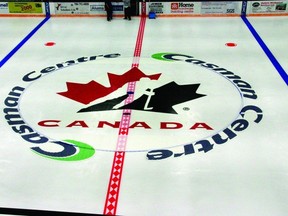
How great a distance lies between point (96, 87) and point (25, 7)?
20.7ft

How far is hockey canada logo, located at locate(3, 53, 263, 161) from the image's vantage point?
5.51 m

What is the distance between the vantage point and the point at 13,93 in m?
6.99

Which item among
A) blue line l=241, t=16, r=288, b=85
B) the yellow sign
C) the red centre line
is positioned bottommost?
the red centre line

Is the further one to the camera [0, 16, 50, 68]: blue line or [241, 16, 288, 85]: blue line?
[0, 16, 50, 68]: blue line

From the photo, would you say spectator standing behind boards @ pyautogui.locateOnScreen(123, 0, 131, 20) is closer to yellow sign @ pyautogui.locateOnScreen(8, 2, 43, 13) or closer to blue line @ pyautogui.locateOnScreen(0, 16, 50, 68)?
blue line @ pyautogui.locateOnScreen(0, 16, 50, 68)

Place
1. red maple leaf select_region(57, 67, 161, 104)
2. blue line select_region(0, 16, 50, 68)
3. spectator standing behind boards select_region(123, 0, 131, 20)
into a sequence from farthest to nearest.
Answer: spectator standing behind boards select_region(123, 0, 131, 20) < blue line select_region(0, 16, 50, 68) < red maple leaf select_region(57, 67, 161, 104)

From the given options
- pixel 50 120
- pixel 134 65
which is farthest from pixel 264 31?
pixel 50 120

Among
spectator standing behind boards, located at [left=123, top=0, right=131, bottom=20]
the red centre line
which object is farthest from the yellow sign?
the red centre line

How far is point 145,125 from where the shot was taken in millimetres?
5949

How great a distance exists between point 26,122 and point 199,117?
277 centimetres

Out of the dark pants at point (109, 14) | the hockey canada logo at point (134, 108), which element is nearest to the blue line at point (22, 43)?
the hockey canada logo at point (134, 108)

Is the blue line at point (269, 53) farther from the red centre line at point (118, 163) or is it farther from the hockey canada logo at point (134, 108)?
the red centre line at point (118, 163)

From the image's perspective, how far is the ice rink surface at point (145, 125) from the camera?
4.52m

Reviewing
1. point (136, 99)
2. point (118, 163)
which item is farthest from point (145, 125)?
point (118, 163)
